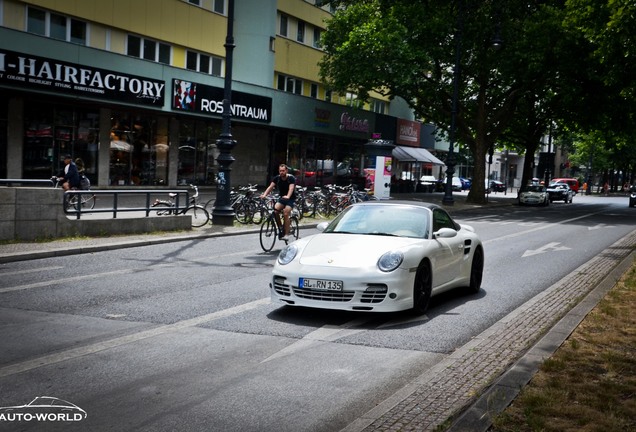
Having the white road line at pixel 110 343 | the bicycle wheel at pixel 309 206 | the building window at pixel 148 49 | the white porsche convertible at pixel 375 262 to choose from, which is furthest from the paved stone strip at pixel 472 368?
the building window at pixel 148 49

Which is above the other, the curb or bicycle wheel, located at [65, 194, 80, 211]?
bicycle wheel, located at [65, 194, 80, 211]

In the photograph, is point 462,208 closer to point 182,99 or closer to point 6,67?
point 182,99

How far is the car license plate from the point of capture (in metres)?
7.96

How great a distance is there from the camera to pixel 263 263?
13094 mm

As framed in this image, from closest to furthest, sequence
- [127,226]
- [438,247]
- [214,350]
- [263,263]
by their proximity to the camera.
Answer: [214,350] → [438,247] → [263,263] → [127,226]

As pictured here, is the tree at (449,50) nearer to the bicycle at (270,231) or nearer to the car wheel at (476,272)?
the bicycle at (270,231)

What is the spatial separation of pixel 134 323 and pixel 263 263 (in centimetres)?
556

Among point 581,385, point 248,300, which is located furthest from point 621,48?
point 581,385

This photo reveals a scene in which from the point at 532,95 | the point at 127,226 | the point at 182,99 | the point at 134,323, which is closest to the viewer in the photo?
the point at 134,323

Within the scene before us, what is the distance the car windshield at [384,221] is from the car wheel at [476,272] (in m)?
1.47

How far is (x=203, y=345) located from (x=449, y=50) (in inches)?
1398

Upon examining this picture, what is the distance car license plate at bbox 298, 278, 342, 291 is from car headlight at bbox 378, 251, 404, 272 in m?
0.54

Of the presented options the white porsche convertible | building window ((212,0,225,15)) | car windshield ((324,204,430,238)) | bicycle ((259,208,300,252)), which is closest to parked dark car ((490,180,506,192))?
building window ((212,0,225,15))

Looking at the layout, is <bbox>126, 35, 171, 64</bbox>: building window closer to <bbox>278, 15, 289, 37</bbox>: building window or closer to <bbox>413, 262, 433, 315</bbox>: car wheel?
<bbox>278, 15, 289, 37</bbox>: building window
